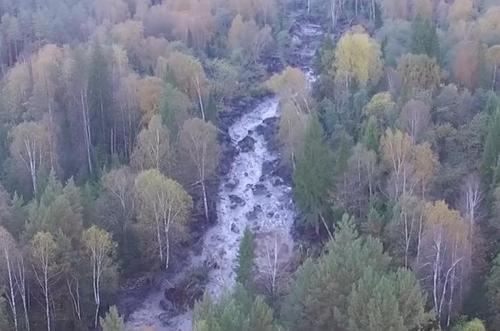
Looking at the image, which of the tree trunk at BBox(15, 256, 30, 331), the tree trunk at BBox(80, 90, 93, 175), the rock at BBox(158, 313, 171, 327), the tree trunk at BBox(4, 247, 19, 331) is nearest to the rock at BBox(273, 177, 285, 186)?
the tree trunk at BBox(80, 90, 93, 175)

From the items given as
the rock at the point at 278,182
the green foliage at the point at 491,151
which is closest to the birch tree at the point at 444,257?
the green foliage at the point at 491,151

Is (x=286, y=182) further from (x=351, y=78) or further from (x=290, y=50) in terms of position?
(x=290, y=50)

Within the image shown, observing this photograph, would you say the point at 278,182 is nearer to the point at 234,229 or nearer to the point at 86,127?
the point at 234,229

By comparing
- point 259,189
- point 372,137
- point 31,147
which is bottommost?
point 259,189

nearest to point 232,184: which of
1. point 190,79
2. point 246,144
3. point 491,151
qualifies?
point 246,144

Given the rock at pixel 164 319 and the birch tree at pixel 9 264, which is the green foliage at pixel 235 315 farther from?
the birch tree at pixel 9 264

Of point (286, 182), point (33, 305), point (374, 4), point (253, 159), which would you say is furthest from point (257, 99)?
point (33, 305)
